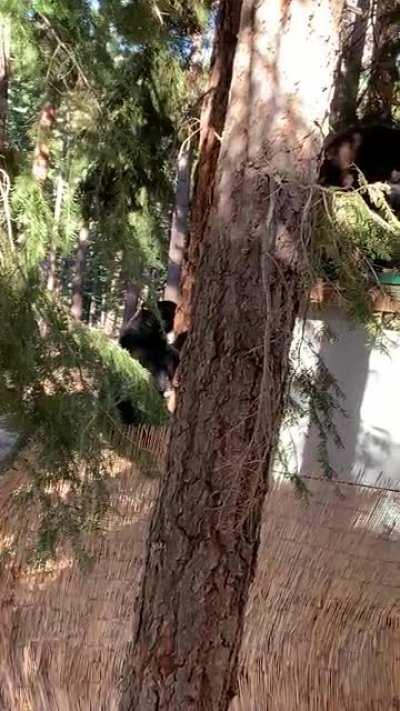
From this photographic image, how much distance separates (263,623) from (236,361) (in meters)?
1.29

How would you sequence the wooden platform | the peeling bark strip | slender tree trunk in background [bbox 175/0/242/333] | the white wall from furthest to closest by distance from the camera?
the white wall, slender tree trunk in background [bbox 175/0/242/333], the peeling bark strip, the wooden platform

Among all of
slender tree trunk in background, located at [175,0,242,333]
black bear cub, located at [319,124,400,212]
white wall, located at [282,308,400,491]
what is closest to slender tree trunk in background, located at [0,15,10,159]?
slender tree trunk in background, located at [175,0,242,333]

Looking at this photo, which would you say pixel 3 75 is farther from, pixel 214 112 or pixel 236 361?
pixel 236 361

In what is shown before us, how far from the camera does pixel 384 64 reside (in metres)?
4.07

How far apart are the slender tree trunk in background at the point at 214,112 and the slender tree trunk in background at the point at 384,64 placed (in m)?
0.65

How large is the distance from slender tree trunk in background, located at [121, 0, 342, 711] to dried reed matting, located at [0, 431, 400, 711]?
2.55 feet

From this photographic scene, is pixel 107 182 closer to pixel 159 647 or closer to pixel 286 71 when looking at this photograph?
pixel 286 71

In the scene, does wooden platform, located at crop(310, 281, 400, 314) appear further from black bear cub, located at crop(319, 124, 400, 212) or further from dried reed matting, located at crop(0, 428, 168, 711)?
black bear cub, located at crop(319, 124, 400, 212)

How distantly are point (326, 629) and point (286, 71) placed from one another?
1810 millimetres

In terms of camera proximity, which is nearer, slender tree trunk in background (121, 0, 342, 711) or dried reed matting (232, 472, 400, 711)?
slender tree trunk in background (121, 0, 342, 711)

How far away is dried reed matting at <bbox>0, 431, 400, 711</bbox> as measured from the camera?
2457 millimetres

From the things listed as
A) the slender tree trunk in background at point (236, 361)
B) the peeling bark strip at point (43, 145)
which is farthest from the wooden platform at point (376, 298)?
the peeling bark strip at point (43, 145)

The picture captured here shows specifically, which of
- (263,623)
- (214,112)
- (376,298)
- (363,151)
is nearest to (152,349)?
(363,151)

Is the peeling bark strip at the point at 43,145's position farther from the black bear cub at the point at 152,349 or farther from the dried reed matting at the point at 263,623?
the black bear cub at the point at 152,349
